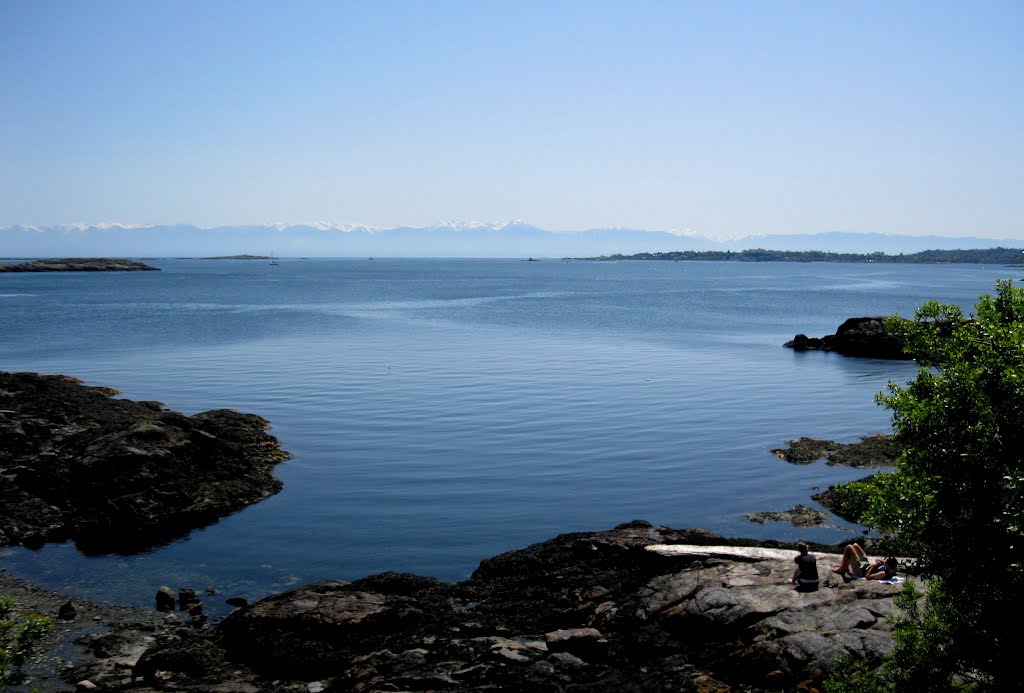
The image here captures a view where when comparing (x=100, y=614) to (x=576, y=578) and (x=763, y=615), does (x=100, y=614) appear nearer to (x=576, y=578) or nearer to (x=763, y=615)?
(x=576, y=578)

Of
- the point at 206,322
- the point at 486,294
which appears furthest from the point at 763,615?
the point at 486,294

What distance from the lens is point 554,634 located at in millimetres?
20953

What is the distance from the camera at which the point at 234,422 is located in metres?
42.7

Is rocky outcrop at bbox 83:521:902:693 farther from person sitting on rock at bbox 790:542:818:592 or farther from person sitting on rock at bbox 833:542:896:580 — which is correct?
person sitting on rock at bbox 833:542:896:580

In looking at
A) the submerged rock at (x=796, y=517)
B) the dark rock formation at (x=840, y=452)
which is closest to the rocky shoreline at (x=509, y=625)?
the submerged rock at (x=796, y=517)

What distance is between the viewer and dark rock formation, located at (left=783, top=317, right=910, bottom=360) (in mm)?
82794

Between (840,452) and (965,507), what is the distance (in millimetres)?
29258

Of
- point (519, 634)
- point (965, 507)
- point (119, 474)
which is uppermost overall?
point (965, 507)

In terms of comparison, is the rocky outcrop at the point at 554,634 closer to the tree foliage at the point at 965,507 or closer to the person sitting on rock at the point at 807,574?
the person sitting on rock at the point at 807,574

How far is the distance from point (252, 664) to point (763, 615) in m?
12.6

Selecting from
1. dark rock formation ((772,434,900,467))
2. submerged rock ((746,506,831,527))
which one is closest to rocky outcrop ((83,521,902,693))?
submerged rock ((746,506,831,527))

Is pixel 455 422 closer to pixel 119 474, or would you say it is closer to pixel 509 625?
pixel 119 474

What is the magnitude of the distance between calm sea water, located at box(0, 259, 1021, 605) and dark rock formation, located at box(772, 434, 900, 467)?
4.07ft

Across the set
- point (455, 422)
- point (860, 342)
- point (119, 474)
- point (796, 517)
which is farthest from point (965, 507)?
point (860, 342)
